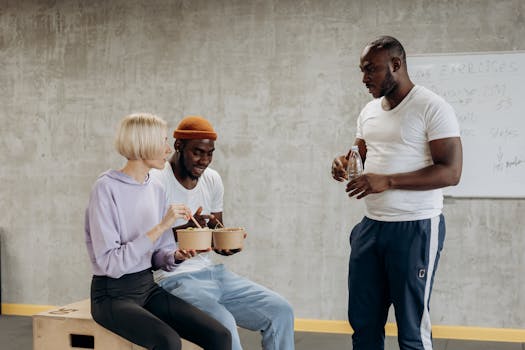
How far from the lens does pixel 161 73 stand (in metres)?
4.71

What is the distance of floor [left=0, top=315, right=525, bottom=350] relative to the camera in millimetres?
4078

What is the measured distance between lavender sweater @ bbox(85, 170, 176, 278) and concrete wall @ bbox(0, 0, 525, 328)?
2097 millimetres

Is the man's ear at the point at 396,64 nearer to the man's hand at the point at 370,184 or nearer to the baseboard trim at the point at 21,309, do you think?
the man's hand at the point at 370,184

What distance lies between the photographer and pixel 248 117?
4.59 m

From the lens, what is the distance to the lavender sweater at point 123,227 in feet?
7.58

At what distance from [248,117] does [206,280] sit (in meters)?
2.11

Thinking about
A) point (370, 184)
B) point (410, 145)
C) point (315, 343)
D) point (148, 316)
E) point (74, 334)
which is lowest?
point (315, 343)

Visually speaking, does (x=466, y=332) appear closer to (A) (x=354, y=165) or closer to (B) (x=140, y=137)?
(A) (x=354, y=165)

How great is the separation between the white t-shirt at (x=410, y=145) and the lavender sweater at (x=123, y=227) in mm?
804

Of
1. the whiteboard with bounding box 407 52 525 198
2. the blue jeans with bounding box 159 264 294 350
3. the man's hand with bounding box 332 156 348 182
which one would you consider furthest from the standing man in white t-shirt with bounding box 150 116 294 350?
the whiteboard with bounding box 407 52 525 198

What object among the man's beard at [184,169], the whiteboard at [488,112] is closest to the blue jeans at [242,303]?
the man's beard at [184,169]

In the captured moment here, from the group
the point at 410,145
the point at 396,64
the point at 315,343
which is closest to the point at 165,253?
the point at 410,145

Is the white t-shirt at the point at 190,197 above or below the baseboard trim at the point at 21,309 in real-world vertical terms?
above

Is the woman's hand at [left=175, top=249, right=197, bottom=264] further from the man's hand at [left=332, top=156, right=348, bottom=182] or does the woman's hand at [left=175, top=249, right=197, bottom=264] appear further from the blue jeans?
the man's hand at [left=332, top=156, right=348, bottom=182]
